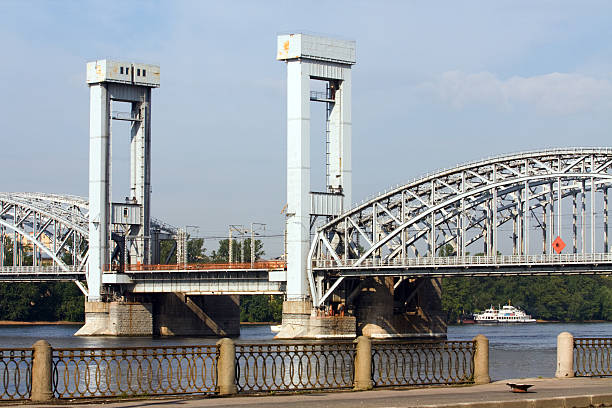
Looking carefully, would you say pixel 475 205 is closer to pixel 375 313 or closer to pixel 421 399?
pixel 375 313

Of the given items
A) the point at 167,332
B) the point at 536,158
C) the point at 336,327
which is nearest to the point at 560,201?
the point at 536,158

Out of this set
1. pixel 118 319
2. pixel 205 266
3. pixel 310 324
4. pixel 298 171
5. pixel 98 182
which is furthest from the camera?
pixel 98 182

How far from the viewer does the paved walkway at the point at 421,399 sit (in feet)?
106

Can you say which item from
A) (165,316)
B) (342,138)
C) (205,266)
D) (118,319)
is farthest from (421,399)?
(165,316)

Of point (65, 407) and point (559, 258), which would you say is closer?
point (65, 407)

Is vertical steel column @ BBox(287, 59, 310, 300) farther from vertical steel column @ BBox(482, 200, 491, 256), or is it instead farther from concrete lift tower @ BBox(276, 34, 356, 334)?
vertical steel column @ BBox(482, 200, 491, 256)

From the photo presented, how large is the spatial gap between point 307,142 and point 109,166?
2784 centimetres

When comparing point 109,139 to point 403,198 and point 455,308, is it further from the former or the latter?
point 455,308

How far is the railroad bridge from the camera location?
102500 millimetres

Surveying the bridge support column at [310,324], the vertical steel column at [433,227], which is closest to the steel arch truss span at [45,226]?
the bridge support column at [310,324]

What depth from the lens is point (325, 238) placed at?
370ft

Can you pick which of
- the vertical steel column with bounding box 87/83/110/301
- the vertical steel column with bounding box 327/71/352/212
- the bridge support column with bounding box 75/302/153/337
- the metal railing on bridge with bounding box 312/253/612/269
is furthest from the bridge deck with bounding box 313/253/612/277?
the vertical steel column with bounding box 87/83/110/301

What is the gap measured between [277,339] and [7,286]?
273 feet

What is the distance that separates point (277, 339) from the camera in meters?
110
